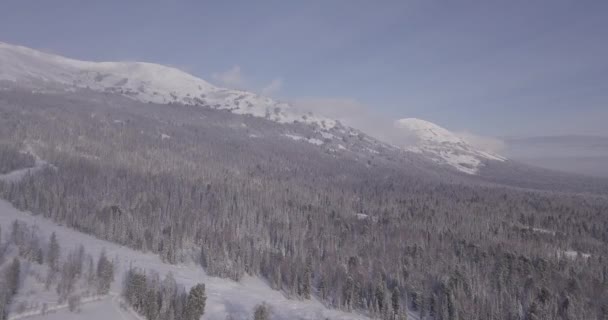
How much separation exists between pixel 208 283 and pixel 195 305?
21966 millimetres

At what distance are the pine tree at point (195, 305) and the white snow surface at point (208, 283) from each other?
3.13m

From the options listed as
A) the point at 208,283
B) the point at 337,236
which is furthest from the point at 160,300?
the point at 337,236

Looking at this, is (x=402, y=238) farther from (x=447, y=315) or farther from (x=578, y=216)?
(x=578, y=216)

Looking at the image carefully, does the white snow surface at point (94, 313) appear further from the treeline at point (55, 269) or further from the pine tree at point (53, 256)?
the pine tree at point (53, 256)

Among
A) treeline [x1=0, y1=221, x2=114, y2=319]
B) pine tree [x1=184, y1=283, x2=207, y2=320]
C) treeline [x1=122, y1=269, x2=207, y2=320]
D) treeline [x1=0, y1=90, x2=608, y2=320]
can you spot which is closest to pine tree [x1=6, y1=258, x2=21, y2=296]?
treeline [x1=0, y1=221, x2=114, y2=319]

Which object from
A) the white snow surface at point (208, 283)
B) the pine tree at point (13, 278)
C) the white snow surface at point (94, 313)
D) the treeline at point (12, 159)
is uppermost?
the treeline at point (12, 159)

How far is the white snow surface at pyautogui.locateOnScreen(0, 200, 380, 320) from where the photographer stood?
66000 mm

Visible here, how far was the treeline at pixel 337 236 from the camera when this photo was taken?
259 ft

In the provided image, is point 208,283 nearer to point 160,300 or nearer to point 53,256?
point 160,300

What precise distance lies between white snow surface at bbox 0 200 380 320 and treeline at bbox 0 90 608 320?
120 inches

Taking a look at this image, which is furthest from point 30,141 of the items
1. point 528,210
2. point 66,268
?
point 528,210

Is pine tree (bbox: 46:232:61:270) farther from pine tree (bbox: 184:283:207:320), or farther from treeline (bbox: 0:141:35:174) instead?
treeline (bbox: 0:141:35:174)

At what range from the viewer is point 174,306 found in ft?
196

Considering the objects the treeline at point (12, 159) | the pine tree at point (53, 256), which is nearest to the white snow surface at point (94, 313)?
the pine tree at point (53, 256)
